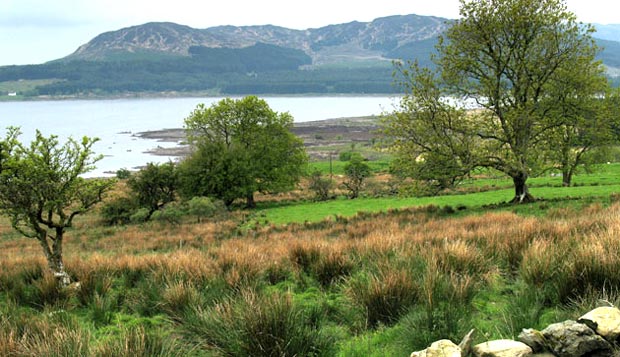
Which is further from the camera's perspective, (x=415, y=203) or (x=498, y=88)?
(x=415, y=203)

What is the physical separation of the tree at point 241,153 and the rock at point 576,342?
38.6 metres

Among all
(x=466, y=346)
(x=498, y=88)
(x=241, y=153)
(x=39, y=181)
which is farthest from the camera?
(x=241, y=153)

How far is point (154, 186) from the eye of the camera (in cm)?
4362

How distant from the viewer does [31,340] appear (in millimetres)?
5656

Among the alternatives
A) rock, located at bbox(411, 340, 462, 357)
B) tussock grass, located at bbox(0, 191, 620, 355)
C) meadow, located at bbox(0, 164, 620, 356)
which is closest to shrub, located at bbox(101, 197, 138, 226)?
meadow, located at bbox(0, 164, 620, 356)

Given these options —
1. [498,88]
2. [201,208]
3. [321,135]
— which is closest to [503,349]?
[498,88]

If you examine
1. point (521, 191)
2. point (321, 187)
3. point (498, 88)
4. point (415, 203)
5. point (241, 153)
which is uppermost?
point (498, 88)

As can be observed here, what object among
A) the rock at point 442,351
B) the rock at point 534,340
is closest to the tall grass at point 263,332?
the rock at point 442,351

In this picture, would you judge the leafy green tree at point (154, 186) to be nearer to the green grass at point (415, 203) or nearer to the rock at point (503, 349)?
the green grass at point (415, 203)

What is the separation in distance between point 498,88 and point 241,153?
2559 cm

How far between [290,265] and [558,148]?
20.3 metres

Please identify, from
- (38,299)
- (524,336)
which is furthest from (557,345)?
(38,299)

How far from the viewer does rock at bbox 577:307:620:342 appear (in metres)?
4.72

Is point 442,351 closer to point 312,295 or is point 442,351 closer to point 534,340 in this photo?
point 534,340
